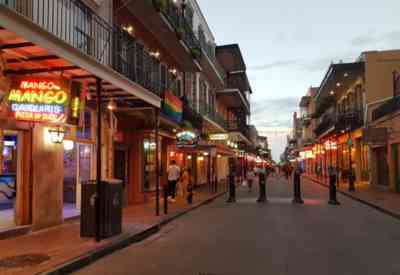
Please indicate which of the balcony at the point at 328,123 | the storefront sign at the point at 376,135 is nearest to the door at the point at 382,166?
the storefront sign at the point at 376,135

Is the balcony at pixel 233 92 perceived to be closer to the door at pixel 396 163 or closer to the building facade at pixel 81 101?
the building facade at pixel 81 101

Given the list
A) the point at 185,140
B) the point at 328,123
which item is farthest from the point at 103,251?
the point at 328,123

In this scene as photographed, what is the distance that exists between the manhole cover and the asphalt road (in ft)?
2.61

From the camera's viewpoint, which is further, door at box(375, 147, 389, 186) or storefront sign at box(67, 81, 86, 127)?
door at box(375, 147, 389, 186)

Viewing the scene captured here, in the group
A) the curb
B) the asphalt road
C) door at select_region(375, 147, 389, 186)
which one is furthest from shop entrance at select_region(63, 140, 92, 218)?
door at select_region(375, 147, 389, 186)

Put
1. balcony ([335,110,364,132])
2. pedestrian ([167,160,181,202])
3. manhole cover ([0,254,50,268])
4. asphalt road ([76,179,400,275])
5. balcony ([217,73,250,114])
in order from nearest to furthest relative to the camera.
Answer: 1. manhole cover ([0,254,50,268])
2. asphalt road ([76,179,400,275])
3. pedestrian ([167,160,181,202])
4. balcony ([335,110,364,132])
5. balcony ([217,73,250,114])

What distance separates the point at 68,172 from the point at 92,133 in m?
1.53

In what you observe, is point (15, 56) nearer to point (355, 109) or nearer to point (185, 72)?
point (185, 72)

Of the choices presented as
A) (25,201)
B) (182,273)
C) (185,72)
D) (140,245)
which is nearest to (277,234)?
(140,245)

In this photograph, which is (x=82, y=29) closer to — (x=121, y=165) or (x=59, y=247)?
(x=121, y=165)

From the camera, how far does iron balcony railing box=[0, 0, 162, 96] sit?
11055 millimetres

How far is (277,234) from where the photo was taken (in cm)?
1157

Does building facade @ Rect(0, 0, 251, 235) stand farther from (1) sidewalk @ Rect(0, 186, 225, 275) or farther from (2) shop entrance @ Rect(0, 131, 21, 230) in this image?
(1) sidewalk @ Rect(0, 186, 225, 275)

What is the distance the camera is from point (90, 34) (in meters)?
14.2
